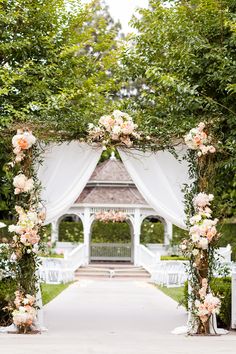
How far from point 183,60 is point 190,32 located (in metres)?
0.45

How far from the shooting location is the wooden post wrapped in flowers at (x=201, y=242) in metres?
9.27

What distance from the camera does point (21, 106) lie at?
450 inches

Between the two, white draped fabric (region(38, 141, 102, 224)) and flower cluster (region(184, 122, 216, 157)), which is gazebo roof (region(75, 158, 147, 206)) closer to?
white draped fabric (region(38, 141, 102, 224))

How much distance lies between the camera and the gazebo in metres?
26.3

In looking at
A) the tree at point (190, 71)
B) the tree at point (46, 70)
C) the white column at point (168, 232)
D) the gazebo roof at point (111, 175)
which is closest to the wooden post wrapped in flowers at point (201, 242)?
the tree at point (190, 71)

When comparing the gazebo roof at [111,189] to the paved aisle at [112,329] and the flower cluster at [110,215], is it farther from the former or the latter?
the paved aisle at [112,329]

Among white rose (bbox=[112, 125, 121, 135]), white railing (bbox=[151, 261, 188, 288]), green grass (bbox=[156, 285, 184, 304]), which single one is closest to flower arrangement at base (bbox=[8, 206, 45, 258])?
white rose (bbox=[112, 125, 121, 135])

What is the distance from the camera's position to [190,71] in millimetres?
10852

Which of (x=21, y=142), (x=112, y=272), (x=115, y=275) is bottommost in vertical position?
(x=115, y=275)

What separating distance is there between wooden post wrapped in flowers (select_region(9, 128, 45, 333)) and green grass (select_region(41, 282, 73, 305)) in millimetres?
4938

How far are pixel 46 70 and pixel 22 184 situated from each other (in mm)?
2724

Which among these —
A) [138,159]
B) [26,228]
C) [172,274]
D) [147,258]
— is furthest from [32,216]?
[147,258]

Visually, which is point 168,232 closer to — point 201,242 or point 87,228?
point 87,228

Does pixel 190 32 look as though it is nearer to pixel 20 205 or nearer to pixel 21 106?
pixel 21 106
